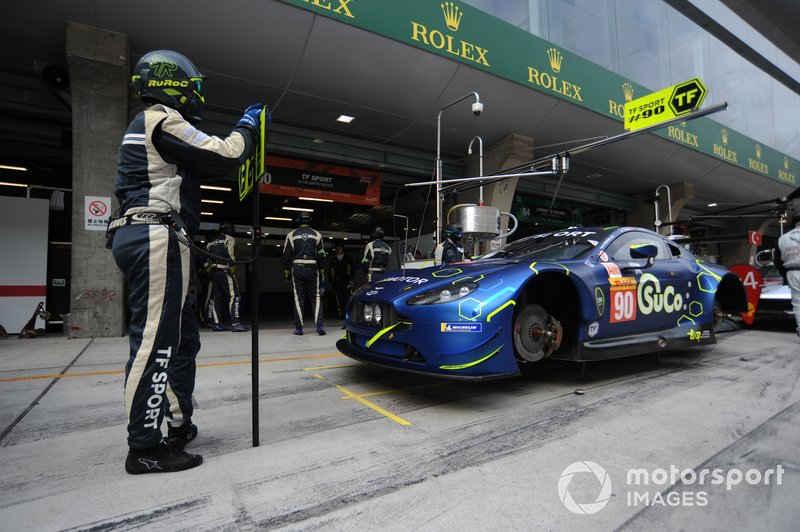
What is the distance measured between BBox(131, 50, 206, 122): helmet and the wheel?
Answer: 2.44 meters

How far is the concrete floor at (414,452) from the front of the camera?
1447 mm

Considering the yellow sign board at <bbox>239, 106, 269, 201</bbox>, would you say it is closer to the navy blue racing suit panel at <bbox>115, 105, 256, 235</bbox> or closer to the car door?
the navy blue racing suit panel at <bbox>115, 105, 256, 235</bbox>

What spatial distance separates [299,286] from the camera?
6.23m

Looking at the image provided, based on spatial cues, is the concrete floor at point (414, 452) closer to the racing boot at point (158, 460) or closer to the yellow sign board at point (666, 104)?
the racing boot at point (158, 460)

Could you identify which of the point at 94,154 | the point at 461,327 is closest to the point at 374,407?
the point at 461,327

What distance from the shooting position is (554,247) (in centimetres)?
362

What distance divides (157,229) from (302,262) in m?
4.51

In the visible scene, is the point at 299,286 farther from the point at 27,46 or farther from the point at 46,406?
the point at 27,46

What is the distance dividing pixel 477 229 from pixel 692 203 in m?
15.8

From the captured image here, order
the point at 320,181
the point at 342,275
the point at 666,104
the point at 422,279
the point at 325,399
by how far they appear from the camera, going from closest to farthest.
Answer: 1. the point at 325,399
2. the point at 422,279
3. the point at 666,104
4. the point at 320,181
5. the point at 342,275

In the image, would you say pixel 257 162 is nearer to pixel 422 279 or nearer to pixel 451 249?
pixel 422 279

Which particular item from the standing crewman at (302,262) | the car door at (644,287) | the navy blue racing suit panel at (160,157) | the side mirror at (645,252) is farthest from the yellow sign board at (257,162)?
the standing crewman at (302,262)

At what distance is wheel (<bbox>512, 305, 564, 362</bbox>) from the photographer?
2.86 meters

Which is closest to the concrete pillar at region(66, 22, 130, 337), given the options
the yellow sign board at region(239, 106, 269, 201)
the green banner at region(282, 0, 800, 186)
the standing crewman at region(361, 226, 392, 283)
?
the green banner at region(282, 0, 800, 186)
